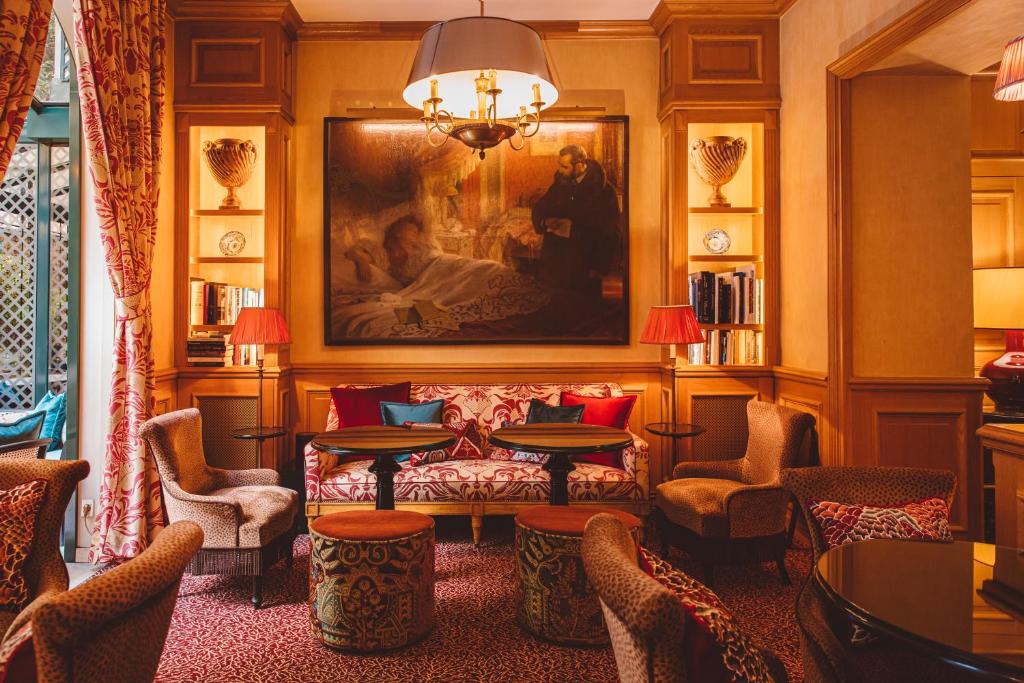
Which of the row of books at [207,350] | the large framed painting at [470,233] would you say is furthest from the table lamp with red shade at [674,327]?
the row of books at [207,350]

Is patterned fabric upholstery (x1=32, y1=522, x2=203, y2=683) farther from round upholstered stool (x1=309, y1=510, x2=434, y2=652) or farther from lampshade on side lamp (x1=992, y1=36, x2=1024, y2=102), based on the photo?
lampshade on side lamp (x1=992, y1=36, x2=1024, y2=102)

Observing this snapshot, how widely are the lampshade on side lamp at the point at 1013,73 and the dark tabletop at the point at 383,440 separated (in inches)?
111

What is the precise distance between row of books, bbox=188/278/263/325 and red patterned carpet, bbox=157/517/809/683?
6.01ft

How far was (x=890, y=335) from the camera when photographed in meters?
3.89

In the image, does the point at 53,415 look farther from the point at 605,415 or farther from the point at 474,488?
the point at 605,415

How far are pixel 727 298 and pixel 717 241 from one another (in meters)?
0.43

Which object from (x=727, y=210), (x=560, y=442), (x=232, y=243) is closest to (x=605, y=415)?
(x=560, y=442)

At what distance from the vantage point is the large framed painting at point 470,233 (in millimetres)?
5004

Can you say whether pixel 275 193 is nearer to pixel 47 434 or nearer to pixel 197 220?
pixel 197 220

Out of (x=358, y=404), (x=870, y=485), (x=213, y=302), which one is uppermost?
(x=213, y=302)

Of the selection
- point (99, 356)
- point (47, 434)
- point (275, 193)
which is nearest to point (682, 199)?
point (275, 193)

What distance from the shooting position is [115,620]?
1.39m

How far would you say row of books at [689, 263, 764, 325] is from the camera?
4754mm

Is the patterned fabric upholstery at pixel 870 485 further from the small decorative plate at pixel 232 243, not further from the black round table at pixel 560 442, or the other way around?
the small decorative plate at pixel 232 243
